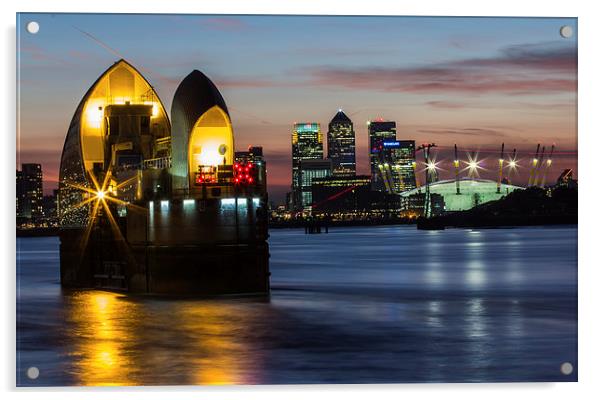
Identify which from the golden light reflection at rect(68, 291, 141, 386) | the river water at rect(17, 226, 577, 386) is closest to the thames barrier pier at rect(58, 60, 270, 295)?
the river water at rect(17, 226, 577, 386)

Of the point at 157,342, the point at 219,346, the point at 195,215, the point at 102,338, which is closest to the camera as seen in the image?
the point at 219,346

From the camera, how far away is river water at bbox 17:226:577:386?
15.2 m

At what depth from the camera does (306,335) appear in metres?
20.3

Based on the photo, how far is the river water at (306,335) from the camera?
15234mm

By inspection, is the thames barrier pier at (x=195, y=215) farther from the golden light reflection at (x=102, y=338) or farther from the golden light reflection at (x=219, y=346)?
the golden light reflection at (x=219, y=346)

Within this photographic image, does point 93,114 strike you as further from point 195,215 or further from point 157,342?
point 157,342

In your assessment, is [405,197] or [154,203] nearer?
[154,203]

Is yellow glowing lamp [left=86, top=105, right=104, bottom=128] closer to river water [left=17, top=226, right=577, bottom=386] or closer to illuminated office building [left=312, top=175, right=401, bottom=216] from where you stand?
river water [left=17, top=226, right=577, bottom=386]

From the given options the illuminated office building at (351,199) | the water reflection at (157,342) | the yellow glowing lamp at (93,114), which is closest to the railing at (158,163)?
the water reflection at (157,342)

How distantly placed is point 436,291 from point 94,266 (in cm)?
980

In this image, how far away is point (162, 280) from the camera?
1049 inches

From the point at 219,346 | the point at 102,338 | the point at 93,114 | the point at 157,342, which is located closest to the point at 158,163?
the point at 93,114
